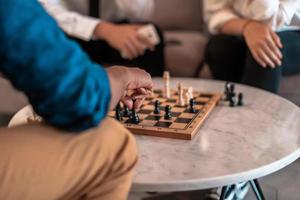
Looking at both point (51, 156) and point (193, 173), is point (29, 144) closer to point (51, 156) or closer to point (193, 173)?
point (51, 156)

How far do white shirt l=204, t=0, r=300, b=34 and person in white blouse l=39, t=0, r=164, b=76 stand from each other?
0.26 meters

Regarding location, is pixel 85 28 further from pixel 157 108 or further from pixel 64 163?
pixel 64 163

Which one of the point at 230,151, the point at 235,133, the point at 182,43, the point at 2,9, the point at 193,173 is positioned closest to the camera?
the point at 2,9

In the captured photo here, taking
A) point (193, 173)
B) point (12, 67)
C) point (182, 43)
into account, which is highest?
point (12, 67)

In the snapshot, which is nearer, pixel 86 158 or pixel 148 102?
pixel 86 158

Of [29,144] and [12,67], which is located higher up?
[12,67]

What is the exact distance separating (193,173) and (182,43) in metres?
1.37

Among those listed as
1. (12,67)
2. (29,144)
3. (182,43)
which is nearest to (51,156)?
(29,144)

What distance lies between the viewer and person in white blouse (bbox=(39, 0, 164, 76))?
1.92 meters

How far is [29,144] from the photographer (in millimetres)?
722

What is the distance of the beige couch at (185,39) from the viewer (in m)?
1.94

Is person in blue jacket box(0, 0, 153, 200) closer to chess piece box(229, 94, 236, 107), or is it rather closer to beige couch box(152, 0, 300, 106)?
chess piece box(229, 94, 236, 107)

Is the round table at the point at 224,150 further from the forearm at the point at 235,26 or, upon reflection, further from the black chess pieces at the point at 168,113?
the forearm at the point at 235,26

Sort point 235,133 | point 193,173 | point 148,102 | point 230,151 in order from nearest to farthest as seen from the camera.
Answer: point 193,173 → point 230,151 → point 235,133 → point 148,102
